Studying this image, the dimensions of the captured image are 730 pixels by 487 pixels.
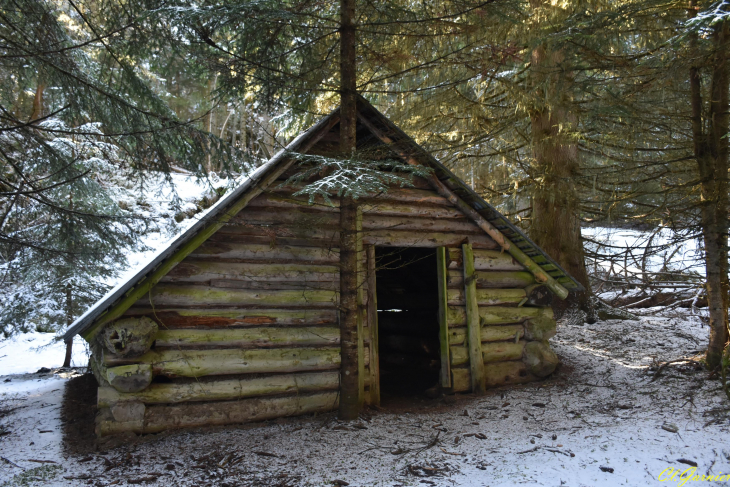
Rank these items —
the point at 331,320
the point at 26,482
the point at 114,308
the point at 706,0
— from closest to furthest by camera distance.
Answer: the point at 26,482 < the point at 114,308 < the point at 706,0 < the point at 331,320

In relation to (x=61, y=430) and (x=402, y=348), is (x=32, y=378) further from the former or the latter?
(x=402, y=348)

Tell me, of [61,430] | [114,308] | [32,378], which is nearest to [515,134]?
[114,308]

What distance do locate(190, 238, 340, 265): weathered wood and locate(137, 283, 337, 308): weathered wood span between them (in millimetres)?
435

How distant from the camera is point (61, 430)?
19.6 ft

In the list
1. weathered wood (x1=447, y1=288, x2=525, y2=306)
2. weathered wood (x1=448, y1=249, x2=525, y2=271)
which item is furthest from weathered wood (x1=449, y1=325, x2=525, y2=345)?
weathered wood (x1=448, y1=249, x2=525, y2=271)

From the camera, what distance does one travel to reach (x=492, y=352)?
7.38 meters

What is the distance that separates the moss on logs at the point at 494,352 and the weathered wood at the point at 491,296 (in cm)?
66

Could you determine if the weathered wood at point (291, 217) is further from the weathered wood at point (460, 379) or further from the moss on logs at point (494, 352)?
the weathered wood at point (460, 379)

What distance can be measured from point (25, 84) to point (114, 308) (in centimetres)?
448

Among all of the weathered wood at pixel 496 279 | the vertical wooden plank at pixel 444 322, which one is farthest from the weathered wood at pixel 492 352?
the weathered wood at pixel 496 279

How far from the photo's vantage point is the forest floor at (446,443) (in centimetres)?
446

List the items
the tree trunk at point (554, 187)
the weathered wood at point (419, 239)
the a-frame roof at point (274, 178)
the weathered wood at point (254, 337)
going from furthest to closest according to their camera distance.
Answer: the tree trunk at point (554, 187), the weathered wood at point (419, 239), the weathered wood at point (254, 337), the a-frame roof at point (274, 178)

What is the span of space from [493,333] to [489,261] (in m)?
1.16

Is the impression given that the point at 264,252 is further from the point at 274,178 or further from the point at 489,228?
the point at 489,228
